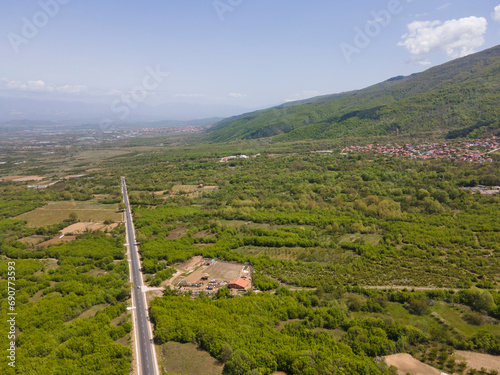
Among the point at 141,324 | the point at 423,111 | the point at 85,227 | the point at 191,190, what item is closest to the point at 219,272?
the point at 141,324

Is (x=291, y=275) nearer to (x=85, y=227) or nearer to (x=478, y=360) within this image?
(x=478, y=360)

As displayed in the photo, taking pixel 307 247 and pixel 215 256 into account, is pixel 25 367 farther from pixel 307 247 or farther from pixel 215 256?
pixel 307 247

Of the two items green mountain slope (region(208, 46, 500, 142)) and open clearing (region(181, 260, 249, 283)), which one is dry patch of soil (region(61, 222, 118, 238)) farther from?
green mountain slope (region(208, 46, 500, 142))

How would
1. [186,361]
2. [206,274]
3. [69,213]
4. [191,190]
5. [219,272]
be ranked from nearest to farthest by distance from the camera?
A: [186,361] → [206,274] → [219,272] → [69,213] → [191,190]

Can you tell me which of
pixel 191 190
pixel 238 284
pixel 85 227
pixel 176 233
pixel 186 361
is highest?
pixel 191 190

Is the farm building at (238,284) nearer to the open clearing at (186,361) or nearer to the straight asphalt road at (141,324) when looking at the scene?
the open clearing at (186,361)

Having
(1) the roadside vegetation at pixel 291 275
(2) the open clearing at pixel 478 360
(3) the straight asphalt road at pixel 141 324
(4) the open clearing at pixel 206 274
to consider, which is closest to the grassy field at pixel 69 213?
(1) the roadside vegetation at pixel 291 275
